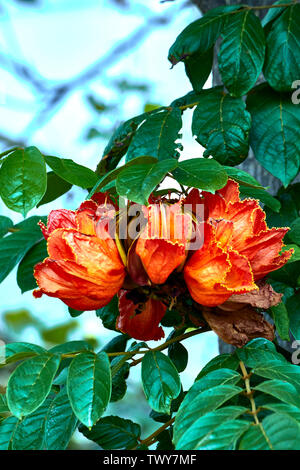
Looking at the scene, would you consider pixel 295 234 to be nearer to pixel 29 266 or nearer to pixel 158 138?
pixel 158 138

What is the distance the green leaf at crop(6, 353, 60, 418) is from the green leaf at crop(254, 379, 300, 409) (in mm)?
201

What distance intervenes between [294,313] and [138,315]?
0.19m

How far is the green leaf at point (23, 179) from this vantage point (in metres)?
0.66

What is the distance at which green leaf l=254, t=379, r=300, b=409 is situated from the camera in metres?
0.52

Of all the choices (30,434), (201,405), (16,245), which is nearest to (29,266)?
(16,245)

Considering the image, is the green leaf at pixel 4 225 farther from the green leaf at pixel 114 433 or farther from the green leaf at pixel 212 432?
the green leaf at pixel 212 432

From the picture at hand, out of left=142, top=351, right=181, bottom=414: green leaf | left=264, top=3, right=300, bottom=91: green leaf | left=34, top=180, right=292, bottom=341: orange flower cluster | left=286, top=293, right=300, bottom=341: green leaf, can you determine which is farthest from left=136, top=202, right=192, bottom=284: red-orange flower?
left=264, top=3, right=300, bottom=91: green leaf

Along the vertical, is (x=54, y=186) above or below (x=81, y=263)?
above

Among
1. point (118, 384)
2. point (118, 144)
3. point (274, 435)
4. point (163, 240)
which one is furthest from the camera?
point (118, 144)

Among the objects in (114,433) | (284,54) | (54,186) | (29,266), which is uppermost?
(284,54)

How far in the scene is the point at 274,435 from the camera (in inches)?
18.2

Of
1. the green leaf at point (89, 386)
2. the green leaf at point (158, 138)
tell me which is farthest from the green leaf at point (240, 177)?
the green leaf at point (89, 386)
